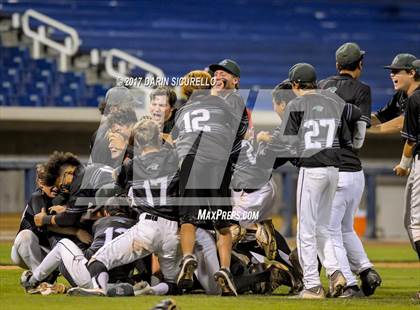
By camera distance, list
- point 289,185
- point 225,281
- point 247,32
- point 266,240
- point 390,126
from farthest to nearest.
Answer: point 247,32 < point 289,185 < point 390,126 < point 266,240 < point 225,281

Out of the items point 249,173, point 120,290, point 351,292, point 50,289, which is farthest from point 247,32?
point 120,290

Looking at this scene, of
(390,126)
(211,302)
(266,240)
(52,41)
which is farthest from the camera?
(52,41)

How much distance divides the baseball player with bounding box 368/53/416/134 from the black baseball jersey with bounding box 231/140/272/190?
101 centimetres

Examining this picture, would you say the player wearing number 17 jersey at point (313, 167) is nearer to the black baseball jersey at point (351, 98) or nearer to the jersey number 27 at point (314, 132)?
the jersey number 27 at point (314, 132)

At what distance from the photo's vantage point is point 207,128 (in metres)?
7.83

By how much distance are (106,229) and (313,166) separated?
1.67 m

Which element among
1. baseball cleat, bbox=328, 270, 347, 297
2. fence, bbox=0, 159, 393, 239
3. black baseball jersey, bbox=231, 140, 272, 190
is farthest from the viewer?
fence, bbox=0, 159, 393, 239

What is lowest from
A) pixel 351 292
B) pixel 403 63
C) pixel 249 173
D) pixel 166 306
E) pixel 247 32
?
pixel 351 292

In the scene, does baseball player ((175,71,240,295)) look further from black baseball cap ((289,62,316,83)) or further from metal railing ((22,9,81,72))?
metal railing ((22,9,81,72))

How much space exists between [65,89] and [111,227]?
10.2 metres

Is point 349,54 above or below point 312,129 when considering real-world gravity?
above

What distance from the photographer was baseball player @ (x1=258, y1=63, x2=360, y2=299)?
295 inches

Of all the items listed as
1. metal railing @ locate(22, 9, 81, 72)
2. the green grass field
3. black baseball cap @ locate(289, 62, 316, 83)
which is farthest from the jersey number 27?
metal railing @ locate(22, 9, 81, 72)

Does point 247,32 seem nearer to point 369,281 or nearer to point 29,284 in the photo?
point 369,281
